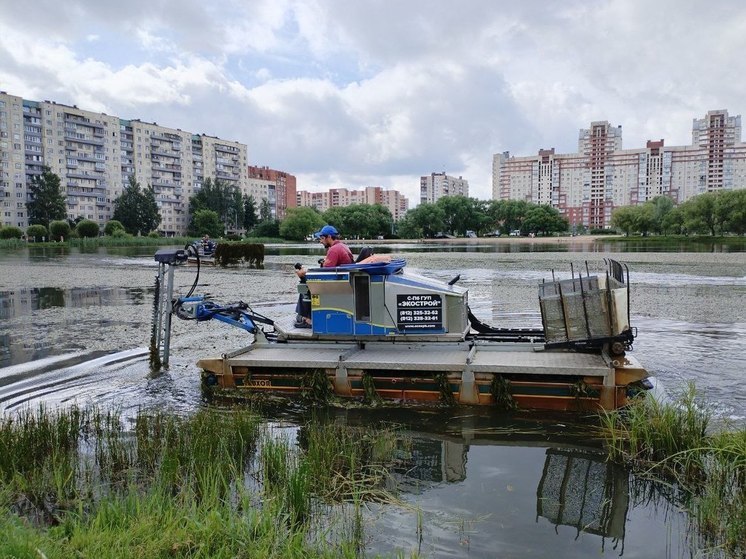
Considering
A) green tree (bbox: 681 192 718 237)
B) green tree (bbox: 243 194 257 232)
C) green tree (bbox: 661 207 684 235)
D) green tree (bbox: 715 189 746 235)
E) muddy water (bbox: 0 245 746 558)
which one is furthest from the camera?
green tree (bbox: 243 194 257 232)

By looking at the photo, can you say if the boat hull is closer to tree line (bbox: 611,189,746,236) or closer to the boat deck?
the boat deck

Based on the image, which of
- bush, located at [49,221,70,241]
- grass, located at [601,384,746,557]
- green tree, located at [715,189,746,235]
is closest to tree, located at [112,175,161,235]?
bush, located at [49,221,70,241]

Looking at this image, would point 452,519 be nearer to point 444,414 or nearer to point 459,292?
point 444,414

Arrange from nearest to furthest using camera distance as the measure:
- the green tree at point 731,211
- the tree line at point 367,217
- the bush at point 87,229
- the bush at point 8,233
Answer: the green tree at point 731,211
the bush at point 8,233
the tree line at point 367,217
the bush at point 87,229

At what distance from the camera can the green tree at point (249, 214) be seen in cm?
14738

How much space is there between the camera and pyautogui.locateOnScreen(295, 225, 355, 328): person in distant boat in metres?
9.97

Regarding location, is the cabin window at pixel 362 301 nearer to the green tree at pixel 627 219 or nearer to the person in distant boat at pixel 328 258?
the person in distant boat at pixel 328 258

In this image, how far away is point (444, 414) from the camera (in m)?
8.51

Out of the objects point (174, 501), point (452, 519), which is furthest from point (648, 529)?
point (174, 501)

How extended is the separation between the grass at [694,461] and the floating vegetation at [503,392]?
1.36 metres

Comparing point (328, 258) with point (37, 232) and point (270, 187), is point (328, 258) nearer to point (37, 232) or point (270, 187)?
point (37, 232)

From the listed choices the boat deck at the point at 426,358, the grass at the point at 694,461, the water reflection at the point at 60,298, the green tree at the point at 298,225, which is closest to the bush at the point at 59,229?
the green tree at the point at 298,225

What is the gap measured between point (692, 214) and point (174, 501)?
105m

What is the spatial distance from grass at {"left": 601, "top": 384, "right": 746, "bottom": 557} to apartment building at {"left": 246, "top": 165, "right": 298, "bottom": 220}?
174m
